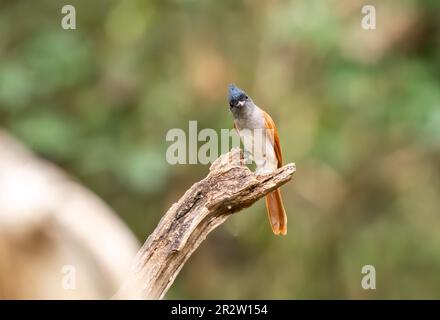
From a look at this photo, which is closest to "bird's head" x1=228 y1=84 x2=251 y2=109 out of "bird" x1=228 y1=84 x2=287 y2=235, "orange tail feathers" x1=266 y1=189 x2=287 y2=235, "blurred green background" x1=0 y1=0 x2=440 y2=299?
"bird" x1=228 y1=84 x2=287 y2=235

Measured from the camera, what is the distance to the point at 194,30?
8117 mm

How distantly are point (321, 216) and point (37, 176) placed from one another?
3984 mm

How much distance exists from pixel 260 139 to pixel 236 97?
0.46 m

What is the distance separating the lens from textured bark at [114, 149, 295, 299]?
3756mm

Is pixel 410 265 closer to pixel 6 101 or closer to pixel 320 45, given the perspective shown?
pixel 320 45

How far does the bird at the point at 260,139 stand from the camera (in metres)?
4.66

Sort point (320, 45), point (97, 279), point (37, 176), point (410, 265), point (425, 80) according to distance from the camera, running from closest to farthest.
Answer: point (97, 279), point (37, 176), point (320, 45), point (425, 80), point (410, 265)

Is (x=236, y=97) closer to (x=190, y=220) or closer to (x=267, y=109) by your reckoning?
(x=190, y=220)

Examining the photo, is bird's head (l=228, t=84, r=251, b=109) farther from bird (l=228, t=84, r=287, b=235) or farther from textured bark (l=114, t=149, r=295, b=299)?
textured bark (l=114, t=149, r=295, b=299)

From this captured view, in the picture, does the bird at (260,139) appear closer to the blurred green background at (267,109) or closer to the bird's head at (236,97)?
the bird's head at (236,97)

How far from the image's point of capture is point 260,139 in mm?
4914

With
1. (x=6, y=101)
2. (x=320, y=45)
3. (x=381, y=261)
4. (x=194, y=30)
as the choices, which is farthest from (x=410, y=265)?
(x=6, y=101)

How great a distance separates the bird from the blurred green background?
92.5 inches

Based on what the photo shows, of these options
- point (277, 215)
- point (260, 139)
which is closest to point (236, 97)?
point (260, 139)
